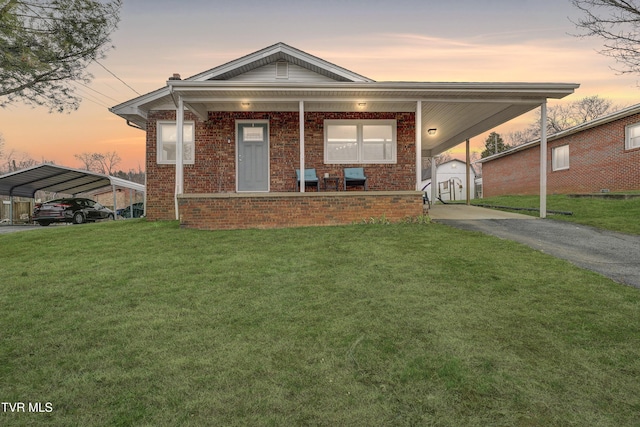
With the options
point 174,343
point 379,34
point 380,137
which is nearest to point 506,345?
point 174,343

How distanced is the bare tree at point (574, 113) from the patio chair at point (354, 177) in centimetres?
3526

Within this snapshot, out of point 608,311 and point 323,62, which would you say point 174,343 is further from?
point 323,62

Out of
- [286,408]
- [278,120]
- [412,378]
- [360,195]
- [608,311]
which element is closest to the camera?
[286,408]

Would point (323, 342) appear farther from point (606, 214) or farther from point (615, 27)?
point (615, 27)

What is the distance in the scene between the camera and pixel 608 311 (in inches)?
129

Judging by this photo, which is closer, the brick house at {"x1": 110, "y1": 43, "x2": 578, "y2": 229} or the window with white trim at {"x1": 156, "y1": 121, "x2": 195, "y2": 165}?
the brick house at {"x1": 110, "y1": 43, "x2": 578, "y2": 229}

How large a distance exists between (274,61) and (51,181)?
1555cm

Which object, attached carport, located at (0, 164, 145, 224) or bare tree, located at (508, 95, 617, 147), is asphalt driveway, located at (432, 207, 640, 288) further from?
bare tree, located at (508, 95, 617, 147)

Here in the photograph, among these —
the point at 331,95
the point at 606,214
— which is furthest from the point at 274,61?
the point at 606,214

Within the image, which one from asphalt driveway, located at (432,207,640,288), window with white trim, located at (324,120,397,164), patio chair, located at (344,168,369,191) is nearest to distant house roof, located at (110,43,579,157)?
window with white trim, located at (324,120,397,164)

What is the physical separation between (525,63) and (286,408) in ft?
66.3

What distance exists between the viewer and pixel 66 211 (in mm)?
15984

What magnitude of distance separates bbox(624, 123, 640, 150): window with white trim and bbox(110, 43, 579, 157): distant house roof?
665 centimetres

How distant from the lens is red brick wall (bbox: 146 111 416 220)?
34.6 ft
